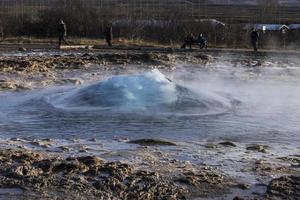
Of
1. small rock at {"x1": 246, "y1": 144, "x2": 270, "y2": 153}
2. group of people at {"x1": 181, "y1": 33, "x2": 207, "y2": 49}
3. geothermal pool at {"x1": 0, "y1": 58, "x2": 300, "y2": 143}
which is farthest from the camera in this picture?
group of people at {"x1": 181, "y1": 33, "x2": 207, "y2": 49}

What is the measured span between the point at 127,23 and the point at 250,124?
27.3 metres

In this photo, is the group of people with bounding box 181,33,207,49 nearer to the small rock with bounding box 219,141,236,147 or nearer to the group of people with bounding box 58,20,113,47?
the group of people with bounding box 58,20,113,47

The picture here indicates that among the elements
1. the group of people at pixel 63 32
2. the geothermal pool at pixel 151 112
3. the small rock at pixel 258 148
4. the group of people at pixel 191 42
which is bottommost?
the small rock at pixel 258 148

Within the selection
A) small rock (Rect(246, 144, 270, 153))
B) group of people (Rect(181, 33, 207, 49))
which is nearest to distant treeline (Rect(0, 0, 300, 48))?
group of people (Rect(181, 33, 207, 49))

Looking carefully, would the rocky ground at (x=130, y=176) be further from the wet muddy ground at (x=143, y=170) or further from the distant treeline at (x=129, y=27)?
the distant treeline at (x=129, y=27)

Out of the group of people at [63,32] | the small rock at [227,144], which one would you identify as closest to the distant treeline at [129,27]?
the group of people at [63,32]

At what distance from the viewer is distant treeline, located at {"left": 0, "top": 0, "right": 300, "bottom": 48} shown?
3697 centimetres

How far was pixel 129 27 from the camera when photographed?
127 ft

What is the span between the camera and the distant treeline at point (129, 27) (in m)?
37.0

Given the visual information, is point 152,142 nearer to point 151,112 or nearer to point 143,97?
point 151,112

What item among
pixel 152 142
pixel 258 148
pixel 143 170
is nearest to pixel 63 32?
pixel 152 142

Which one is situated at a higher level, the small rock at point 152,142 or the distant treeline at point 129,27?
the distant treeline at point 129,27

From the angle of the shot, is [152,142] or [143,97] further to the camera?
[143,97]

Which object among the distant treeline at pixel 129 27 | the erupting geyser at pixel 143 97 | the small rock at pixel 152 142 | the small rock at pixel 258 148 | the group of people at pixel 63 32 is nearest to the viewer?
the small rock at pixel 258 148
